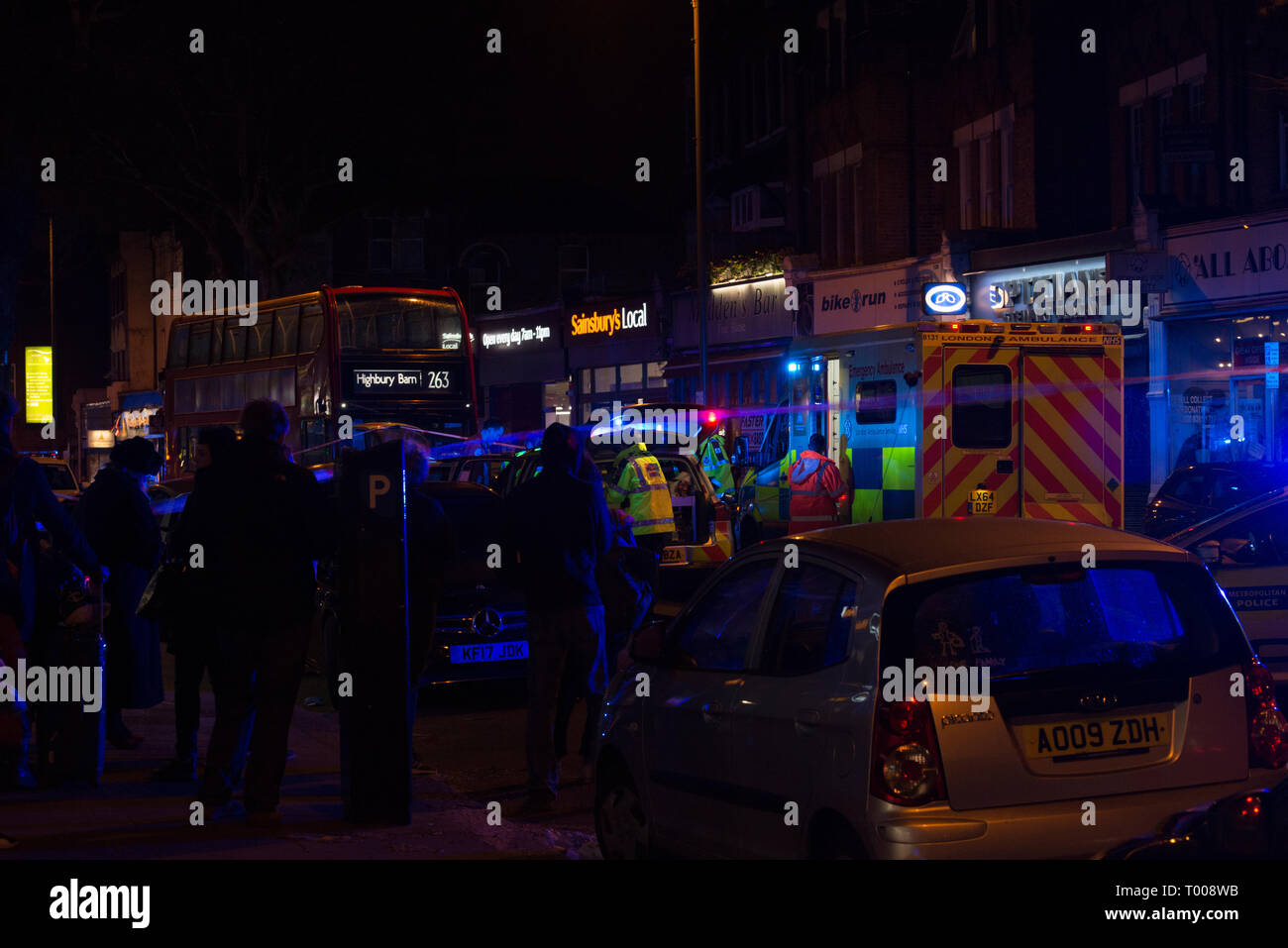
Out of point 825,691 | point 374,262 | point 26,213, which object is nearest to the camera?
point 825,691

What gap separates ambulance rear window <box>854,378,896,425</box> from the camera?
16312 mm

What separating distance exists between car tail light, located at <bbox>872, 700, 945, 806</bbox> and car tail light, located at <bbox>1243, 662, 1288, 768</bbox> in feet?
3.55

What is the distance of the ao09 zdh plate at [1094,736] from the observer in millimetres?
4895

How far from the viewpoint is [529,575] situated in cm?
839

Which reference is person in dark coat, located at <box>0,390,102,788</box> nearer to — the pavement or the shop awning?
the pavement

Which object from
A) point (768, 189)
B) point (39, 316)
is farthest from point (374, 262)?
point (39, 316)

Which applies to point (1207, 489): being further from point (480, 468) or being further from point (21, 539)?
point (21, 539)

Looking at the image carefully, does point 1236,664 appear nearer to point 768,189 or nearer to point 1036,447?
point 1036,447

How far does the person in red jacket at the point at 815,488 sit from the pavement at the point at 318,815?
653cm

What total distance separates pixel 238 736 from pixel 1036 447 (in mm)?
10190

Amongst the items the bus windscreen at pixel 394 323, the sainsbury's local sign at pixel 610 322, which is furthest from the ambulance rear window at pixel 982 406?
the sainsbury's local sign at pixel 610 322

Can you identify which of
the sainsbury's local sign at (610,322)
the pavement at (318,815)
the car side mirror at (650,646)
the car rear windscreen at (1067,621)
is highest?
the sainsbury's local sign at (610,322)

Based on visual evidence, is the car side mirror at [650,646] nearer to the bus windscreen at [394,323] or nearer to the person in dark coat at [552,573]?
the person in dark coat at [552,573]

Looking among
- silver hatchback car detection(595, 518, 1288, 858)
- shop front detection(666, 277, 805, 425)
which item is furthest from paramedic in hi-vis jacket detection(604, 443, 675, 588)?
shop front detection(666, 277, 805, 425)
